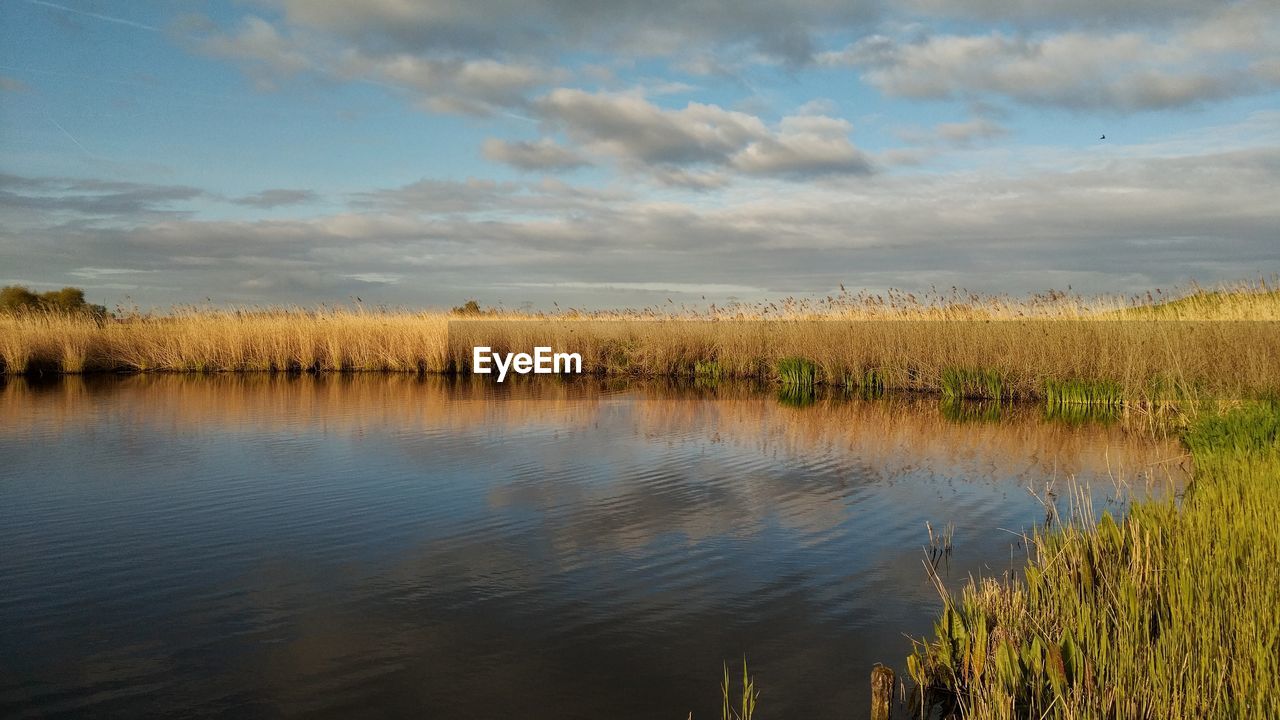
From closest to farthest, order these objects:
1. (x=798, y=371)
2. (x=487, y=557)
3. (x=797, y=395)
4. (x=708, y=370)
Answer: (x=487, y=557) → (x=797, y=395) → (x=798, y=371) → (x=708, y=370)

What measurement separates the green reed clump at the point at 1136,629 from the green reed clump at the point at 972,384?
11868 millimetres

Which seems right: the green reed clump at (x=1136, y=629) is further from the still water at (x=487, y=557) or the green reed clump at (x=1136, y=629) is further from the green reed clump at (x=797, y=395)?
the green reed clump at (x=797, y=395)

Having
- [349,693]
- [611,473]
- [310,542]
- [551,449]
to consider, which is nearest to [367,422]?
[551,449]

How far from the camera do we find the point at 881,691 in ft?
11.6

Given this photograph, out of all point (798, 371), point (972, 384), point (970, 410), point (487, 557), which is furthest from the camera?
point (798, 371)

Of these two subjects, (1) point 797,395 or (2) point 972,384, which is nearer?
(2) point 972,384

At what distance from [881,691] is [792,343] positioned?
17810 millimetres

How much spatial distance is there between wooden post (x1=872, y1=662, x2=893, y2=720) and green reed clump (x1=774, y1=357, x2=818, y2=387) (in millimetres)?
16464

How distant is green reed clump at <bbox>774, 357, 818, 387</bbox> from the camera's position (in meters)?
20.0

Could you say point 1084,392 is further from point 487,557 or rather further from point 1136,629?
point 1136,629

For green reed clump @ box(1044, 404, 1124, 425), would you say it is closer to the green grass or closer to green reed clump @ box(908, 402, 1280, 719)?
the green grass

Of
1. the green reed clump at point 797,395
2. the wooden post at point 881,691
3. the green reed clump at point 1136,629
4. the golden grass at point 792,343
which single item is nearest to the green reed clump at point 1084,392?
the golden grass at point 792,343

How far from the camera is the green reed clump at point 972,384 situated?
1678cm

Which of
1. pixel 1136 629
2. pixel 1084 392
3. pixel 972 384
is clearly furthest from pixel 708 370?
pixel 1136 629
